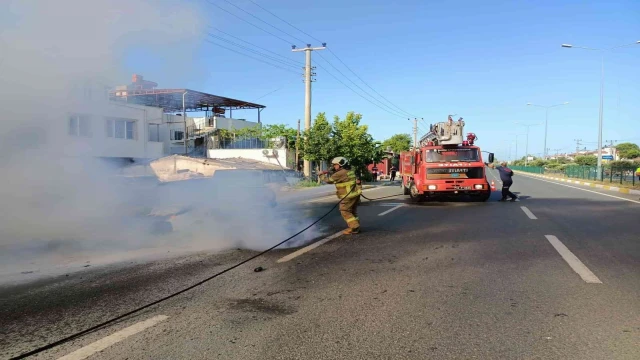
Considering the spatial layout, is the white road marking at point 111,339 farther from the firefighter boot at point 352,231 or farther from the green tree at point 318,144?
the green tree at point 318,144

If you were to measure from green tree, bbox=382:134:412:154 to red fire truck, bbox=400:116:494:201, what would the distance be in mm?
37185

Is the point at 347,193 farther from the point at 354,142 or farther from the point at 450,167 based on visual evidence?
the point at 354,142

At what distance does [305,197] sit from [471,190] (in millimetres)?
7199

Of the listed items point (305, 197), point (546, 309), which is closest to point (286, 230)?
point (546, 309)

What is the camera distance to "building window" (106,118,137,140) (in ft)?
24.4

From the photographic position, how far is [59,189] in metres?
6.72

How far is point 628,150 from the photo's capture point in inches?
4176

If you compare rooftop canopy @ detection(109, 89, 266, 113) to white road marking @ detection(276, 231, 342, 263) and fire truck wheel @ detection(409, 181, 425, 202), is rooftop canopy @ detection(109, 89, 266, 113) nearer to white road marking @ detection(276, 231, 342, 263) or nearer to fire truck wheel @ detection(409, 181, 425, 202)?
white road marking @ detection(276, 231, 342, 263)

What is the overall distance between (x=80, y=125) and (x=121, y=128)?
1243mm

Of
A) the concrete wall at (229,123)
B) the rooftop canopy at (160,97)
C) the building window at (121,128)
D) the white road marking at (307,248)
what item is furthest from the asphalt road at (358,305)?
the concrete wall at (229,123)

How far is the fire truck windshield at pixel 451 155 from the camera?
50.4ft

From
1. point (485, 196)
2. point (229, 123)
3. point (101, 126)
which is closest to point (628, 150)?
point (229, 123)

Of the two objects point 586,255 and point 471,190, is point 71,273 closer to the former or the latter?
point 586,255

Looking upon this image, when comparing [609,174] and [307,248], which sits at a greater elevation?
[609,174]
